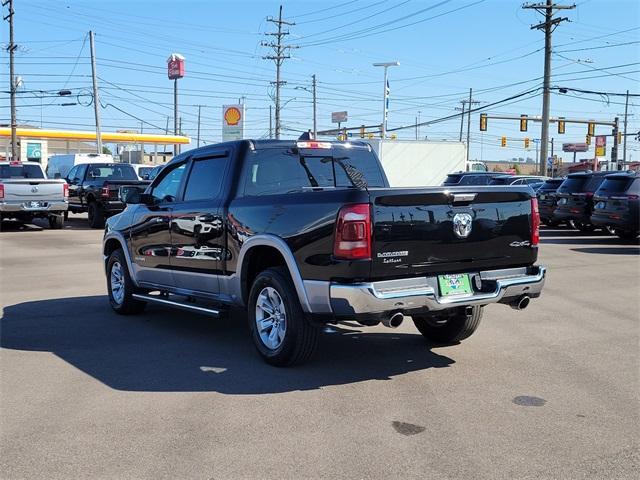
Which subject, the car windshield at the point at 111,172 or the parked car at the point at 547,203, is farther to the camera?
the car windshield at the point at 111,172

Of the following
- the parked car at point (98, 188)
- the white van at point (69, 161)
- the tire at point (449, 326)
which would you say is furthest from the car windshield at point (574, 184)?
the white van at point (69, 161)

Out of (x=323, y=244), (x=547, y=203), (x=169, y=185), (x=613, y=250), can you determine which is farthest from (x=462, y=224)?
(x=547, y=203)

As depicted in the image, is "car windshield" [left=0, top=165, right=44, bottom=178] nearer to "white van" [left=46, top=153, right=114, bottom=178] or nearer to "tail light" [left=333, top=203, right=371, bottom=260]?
"white van" [left=46, top=153, right=114, bottom=178]

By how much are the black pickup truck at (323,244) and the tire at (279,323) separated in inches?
0.5

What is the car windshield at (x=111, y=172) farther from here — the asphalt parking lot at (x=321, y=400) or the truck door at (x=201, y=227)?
the truck door at (x=201, y=227)

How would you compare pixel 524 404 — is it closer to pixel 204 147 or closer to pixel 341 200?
pixel 341 200

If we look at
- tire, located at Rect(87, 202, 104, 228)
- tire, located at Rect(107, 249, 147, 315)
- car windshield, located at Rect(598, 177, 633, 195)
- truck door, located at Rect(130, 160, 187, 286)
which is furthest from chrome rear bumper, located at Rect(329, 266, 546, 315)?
tire, located at Rect(87, 202, 104, 228)

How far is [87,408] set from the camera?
16.3ft

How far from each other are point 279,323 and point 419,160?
2984 centimetres

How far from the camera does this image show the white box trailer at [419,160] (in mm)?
33500

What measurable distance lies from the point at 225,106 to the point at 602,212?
3178cm

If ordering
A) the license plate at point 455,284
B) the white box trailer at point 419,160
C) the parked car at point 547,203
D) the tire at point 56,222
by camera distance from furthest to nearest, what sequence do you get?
the white box trailer at point 419,160
the parked car at point 547,203
the tire at point 56,222
the license plate at point 455,284

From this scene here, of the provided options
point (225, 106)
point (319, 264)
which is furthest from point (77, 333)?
point (225, 106)

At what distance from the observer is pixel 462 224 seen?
566 centimetres
